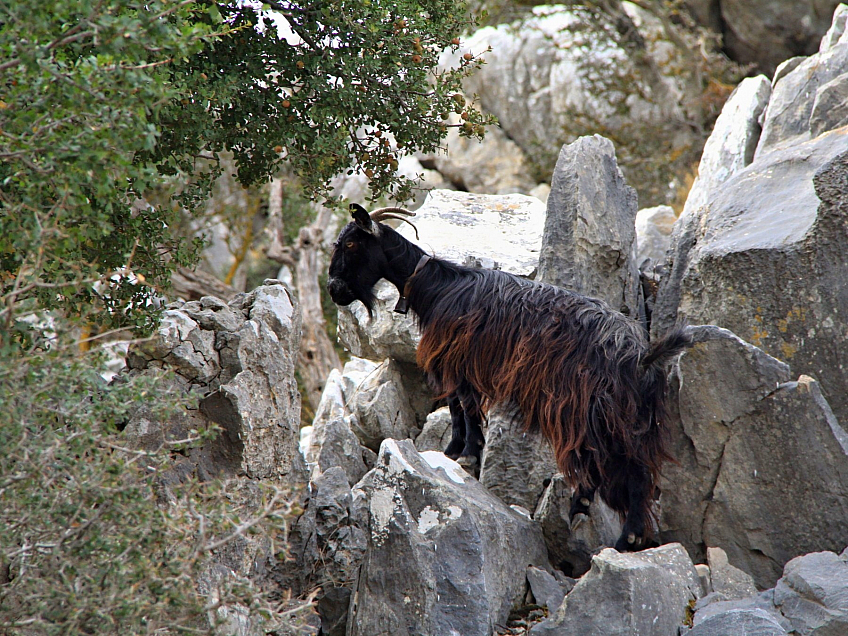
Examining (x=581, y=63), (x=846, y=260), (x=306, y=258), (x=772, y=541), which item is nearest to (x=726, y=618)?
(x=772, y=541)

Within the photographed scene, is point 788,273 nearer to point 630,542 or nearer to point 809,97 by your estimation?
point 630,542

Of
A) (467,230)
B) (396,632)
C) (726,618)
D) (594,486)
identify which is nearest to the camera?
(726,618)

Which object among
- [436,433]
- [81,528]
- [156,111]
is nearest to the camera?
[81,528]

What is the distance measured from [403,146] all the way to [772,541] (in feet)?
10.7

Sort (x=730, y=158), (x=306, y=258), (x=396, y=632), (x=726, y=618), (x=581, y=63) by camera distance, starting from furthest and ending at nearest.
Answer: (x=581, y=63), (x=306, y=258), (x=730, y=158), (x=396, y=632), (x=726, y=618)

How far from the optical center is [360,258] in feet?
19.0

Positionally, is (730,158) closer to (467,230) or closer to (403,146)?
(467,230)

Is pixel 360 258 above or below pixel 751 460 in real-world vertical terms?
above

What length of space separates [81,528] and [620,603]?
238 centimetres

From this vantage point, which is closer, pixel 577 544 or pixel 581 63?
pixel 577 544

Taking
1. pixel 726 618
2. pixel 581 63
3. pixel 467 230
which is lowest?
pixel 726 618

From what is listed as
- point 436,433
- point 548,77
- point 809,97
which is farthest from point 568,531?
point 548,77

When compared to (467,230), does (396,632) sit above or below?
below

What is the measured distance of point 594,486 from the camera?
4.86 metres
